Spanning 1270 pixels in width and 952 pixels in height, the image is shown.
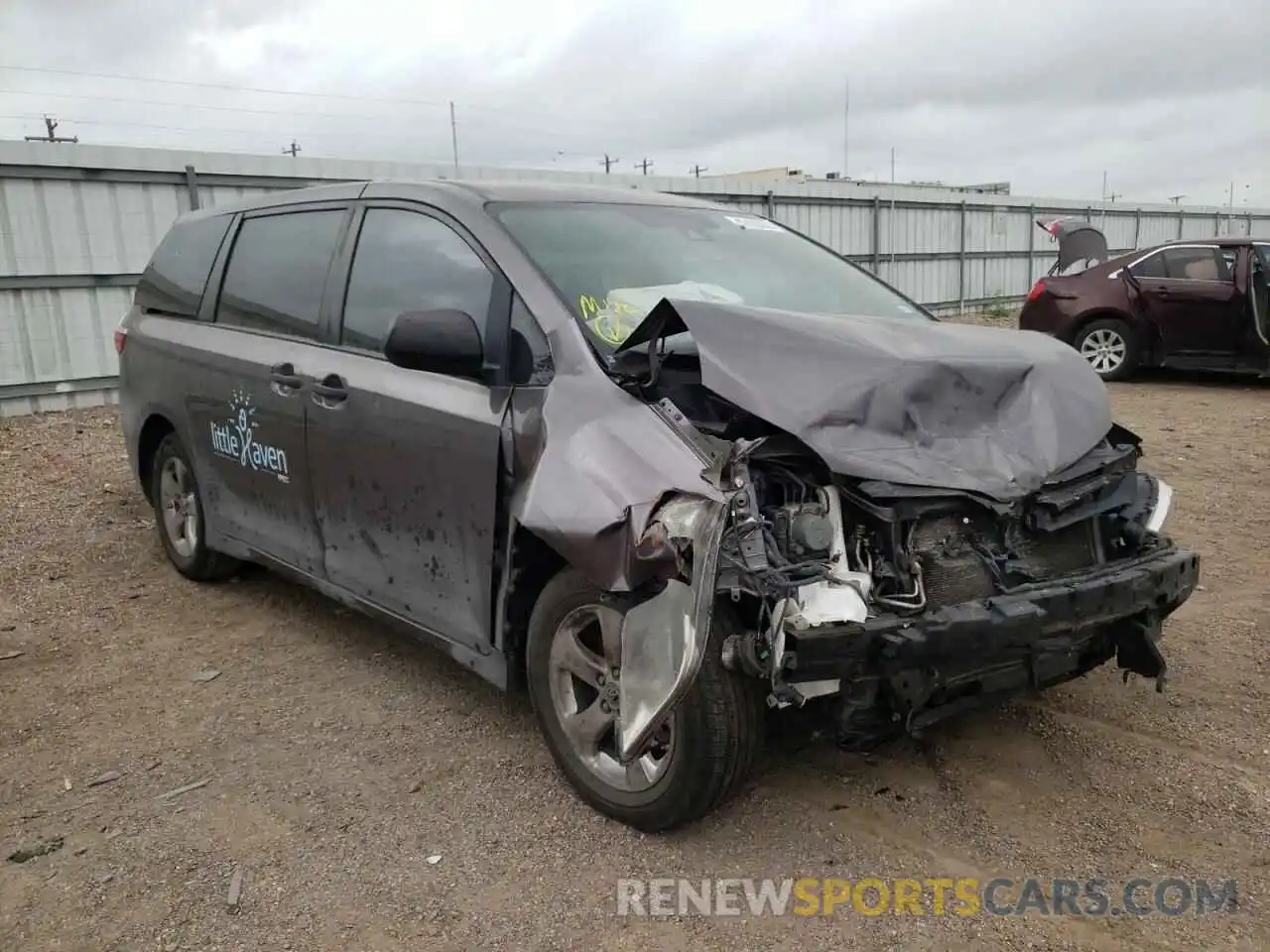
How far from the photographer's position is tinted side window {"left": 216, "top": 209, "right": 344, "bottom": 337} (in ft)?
12.7

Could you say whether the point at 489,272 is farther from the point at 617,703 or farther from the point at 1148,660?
the point at 1148,660

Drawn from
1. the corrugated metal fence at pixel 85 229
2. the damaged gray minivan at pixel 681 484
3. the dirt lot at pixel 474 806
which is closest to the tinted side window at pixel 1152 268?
the corrugated metal fence at pixel 85 229

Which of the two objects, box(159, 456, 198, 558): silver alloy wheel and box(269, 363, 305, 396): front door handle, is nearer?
box(269, 363, 305, 396): front door handle

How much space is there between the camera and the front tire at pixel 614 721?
255 cm

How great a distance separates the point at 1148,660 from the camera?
2.93 meters

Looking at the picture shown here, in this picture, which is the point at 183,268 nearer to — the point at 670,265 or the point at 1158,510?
the point at 670,265

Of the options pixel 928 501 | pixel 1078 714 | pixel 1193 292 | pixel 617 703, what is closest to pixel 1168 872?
pixel 1078 714

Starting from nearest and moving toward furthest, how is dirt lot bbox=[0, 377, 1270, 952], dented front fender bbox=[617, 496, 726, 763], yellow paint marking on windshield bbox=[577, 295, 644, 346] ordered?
dented front fender bbox=[617, 496, 726, 763] < dirt lot bbox=[0, 377, 1270, 952] < yellow paint marking on windshield bbox=[577, 295, 644, 346]

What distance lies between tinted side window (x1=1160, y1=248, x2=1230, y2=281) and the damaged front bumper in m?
8.41

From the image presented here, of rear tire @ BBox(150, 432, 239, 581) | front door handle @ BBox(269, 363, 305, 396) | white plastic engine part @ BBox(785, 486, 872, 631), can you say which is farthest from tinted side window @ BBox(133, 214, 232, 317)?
white plastic engine part @ BBox(785, 486, 872, 631)

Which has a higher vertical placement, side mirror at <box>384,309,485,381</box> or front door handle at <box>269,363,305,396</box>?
side mirror at <box>384,309,485,381</box>

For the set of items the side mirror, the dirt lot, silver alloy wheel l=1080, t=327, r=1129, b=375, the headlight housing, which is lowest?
the dirt lot

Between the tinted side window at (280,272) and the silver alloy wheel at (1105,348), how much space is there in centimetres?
901

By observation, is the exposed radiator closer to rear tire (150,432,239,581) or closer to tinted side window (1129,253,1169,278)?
rear tire (150,432,239,581)
